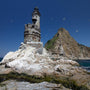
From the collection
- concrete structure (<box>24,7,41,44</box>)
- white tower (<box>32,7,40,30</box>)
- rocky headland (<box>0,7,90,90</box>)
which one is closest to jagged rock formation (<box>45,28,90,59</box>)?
white tower (<box>32,7,40,30</box>)

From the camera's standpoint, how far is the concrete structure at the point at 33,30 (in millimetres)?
20766

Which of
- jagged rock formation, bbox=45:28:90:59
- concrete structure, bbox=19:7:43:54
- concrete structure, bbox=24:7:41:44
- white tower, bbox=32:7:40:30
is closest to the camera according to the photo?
concrete structure, bbox=19:7:43:54

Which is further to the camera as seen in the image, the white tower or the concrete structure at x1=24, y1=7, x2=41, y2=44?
the white tower

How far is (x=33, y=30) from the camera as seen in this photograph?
2108 centimetres

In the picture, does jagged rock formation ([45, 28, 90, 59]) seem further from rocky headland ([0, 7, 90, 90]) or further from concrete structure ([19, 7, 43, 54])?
rocky headland ([0, 7, 90, 90])

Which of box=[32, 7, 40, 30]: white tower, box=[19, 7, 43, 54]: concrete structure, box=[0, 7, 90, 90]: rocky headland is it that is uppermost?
box=[32, 7, 40, 30]: white tower

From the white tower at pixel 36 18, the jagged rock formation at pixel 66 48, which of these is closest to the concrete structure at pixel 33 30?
the white tower at pixel 36 18

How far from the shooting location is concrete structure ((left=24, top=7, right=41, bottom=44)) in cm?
2077

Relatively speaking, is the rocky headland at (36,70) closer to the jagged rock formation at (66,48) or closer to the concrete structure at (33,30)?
the concrete structure at (33,30)

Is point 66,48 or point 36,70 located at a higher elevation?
point 66,48

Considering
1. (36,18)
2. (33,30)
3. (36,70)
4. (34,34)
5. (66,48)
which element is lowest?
(36,70)

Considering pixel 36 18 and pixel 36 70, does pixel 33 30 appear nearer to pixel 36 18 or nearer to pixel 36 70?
pixel 36 18

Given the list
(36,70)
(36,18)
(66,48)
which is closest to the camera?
(36,70)

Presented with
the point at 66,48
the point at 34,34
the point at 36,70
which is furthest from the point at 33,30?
the point at 66,48
